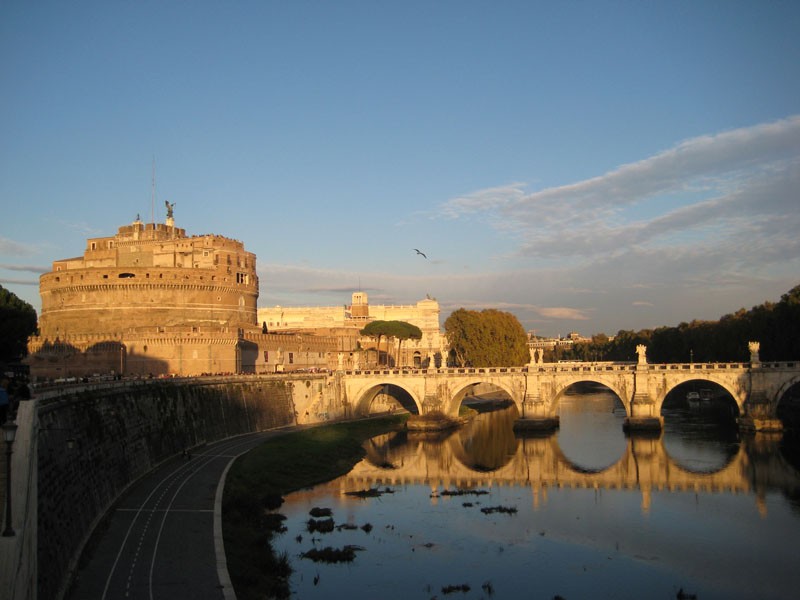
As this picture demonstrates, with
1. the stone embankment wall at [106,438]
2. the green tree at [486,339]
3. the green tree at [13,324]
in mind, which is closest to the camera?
the stone embankment wall at [106,438]

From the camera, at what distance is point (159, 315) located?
76062 millimetres

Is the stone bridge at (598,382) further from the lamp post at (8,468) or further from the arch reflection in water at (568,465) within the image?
the lamp post at (8,468)

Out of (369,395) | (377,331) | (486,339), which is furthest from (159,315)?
(377,331)

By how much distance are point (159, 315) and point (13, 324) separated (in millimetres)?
26095

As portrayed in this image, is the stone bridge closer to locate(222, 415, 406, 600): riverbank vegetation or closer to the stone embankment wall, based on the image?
locate(222, 415, 406, 600): riverbank vegetation

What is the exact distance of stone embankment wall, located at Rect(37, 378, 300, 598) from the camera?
20.5 metres

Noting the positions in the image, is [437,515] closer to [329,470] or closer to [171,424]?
[329,470]

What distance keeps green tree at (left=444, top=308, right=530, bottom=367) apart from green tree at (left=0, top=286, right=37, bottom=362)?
4566cm

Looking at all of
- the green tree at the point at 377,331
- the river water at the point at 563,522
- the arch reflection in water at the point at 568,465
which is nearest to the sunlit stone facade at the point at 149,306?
the arch reflection in water at the point at 568,465

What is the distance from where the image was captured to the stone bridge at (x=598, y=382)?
5866 cm

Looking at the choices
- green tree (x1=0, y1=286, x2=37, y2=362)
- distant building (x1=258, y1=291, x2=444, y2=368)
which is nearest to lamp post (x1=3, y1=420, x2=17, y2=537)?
green tree (x1=0, y1=286, x2=37, y2=362)

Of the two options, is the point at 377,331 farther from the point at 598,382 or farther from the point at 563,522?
the point at 563,522

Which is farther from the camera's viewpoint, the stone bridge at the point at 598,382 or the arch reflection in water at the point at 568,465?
the stone bridge at the point at 598,382

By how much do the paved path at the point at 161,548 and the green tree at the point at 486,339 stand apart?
176 ft
